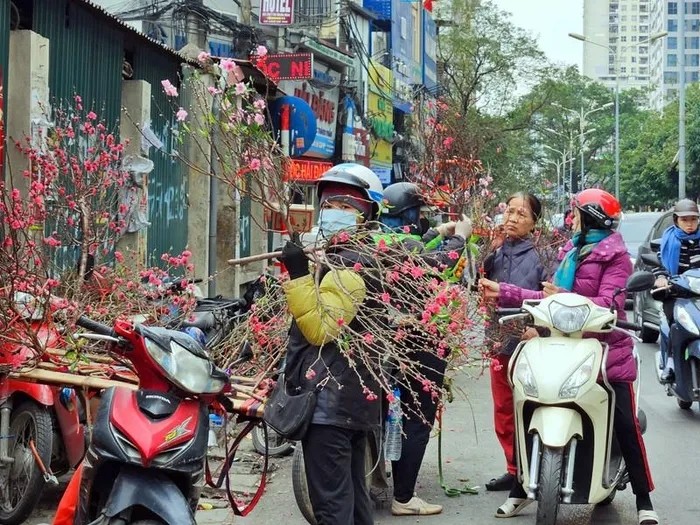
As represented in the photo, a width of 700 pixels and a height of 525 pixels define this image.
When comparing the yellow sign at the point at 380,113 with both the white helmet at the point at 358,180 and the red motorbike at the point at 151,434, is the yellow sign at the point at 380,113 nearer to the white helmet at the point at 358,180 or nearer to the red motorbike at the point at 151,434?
the white helmet at the point at 358,180

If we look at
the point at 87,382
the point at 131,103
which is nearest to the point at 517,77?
the point at 131,103

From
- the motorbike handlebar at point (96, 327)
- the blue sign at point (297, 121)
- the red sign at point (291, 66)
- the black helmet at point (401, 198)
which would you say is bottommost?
the motorbike handlebar at point (96, 327)

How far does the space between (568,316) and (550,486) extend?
2.81 feet

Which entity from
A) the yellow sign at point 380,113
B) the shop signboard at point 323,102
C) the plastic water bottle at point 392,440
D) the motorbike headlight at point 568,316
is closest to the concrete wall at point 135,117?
the plastic water bottle at point 392,440

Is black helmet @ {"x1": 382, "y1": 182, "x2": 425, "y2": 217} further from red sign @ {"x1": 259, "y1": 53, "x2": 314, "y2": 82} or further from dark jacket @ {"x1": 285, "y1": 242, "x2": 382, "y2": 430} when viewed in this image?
red sign @ {"x1": 259, "y1": 53, "x2": 314, "y2": 82}

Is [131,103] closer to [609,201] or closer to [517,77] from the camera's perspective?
[609,201]

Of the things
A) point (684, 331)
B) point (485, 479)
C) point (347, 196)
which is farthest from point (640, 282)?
point (684, 331)

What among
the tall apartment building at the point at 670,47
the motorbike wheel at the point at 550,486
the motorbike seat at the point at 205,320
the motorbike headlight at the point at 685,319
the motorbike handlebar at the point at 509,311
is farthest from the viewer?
the tall apartment building at the point at 670,47

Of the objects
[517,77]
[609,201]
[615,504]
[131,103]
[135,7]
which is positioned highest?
[517,77]

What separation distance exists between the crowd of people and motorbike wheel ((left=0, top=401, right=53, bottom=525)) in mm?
1766

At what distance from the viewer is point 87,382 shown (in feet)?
15.9

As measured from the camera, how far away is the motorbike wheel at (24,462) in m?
5.88

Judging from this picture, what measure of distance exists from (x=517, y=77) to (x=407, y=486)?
4568 centimetres

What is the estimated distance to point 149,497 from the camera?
3990mm
